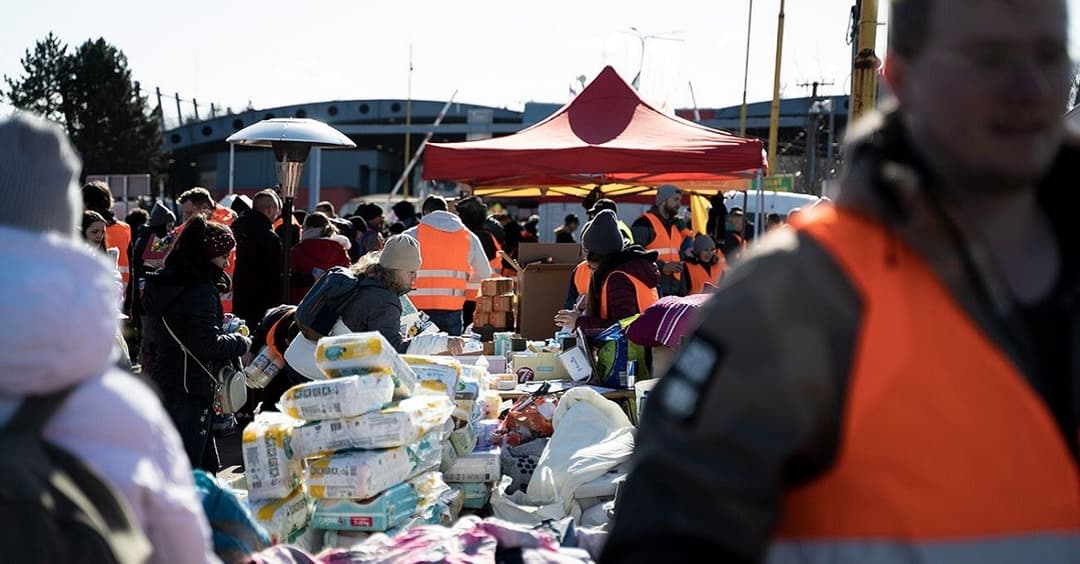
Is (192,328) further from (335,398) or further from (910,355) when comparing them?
(910,355)

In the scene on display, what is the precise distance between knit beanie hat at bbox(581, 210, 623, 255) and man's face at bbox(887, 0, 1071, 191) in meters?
5.71

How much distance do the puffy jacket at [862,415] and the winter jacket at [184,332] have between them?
5199mm

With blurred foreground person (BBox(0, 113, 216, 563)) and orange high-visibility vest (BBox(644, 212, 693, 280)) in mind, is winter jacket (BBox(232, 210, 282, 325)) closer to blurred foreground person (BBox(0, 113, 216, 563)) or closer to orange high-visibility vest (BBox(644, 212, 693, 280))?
orange high-visibility vest (BBox(644, 212, 693, 280))

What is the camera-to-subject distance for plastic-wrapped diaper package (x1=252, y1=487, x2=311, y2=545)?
4.72 meters

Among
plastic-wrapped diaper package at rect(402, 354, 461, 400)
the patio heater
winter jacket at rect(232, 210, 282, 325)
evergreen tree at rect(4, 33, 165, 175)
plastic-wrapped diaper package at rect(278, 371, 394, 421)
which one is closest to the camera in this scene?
plastic-wrapped diaper package at rect(278, 371, 394, 421)

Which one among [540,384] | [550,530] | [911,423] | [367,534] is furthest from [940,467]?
[540,384]

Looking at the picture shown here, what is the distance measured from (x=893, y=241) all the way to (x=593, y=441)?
443cm

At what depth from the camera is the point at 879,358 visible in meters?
1.42

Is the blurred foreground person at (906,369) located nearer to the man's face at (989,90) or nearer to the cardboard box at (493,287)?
the man's face at (989,90)

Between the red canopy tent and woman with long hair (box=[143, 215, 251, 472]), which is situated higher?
the red canopy tent

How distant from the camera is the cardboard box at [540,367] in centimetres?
755

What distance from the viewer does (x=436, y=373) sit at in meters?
5.84

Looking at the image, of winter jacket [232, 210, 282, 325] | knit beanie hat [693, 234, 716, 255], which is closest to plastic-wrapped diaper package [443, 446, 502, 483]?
winter jacket [232, 210, 282, 325]

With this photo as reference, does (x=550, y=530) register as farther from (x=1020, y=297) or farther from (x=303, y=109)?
(x=303, y=109)
